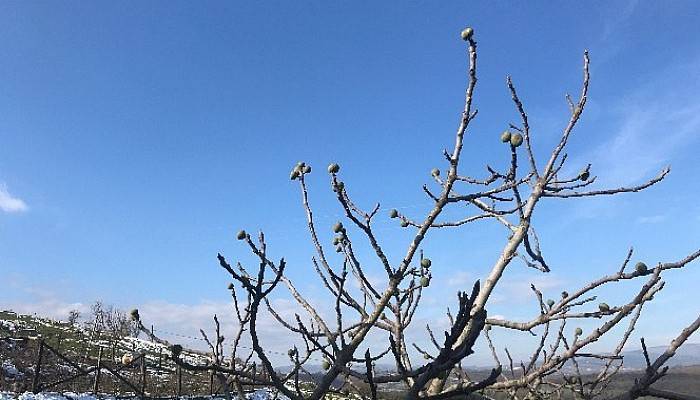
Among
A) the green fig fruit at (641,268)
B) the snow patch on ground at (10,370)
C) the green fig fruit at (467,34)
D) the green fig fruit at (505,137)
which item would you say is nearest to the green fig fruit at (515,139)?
the green fig fruit at (505,137)

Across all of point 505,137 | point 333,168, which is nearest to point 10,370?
point 333,168

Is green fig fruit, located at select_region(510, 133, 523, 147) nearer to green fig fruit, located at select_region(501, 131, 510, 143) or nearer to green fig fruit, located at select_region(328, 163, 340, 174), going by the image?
green fig fruit, located at select_region(501, 131, 510, 143)

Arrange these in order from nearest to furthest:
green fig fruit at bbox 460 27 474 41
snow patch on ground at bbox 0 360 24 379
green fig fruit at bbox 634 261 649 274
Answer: green fig fruit at bbox 460 27 474 41, green fig fruit at bbox 634 261 649 274, snow patch on ground at bbox 0 360 24 379

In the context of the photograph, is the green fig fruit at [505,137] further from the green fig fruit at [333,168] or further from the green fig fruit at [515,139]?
the green fig fruit at [333,168]

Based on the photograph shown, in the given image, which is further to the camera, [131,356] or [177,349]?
[131,356]

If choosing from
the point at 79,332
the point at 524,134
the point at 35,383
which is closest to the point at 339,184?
the point at 524,134

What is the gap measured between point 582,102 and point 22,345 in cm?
3877

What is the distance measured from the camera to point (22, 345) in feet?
108

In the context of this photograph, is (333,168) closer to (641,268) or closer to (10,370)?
(641,268)

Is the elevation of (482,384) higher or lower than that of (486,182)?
lower

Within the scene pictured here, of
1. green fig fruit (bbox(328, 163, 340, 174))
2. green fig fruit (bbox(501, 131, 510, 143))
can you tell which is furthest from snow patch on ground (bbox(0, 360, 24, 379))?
green fig fruit (bbox(501, 131, 510, 143))

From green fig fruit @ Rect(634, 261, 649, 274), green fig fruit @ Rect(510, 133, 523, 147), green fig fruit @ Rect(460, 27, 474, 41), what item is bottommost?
green fig fruit @ Rect(634, 261, 649, 274)

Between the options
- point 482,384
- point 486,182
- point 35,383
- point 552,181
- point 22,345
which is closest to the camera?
point 482,384

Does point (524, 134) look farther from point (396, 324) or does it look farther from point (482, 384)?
point (482, 384)
